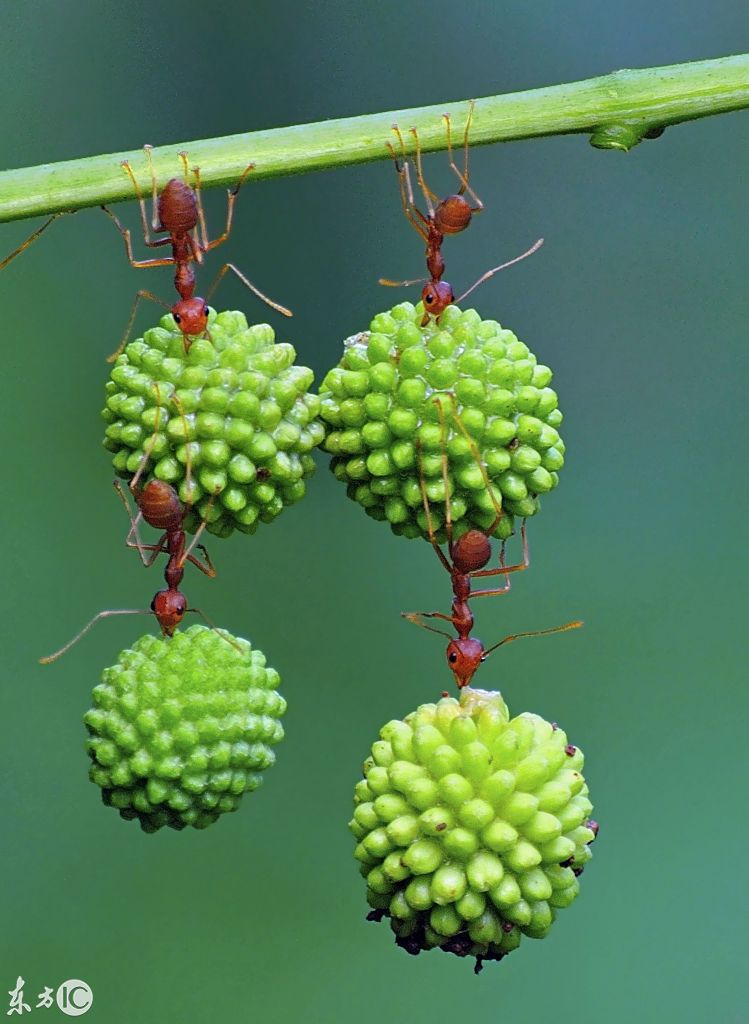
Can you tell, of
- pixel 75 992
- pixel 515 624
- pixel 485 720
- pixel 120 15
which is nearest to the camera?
pixel 485 720

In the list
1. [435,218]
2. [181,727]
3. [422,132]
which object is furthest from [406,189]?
[181,727]

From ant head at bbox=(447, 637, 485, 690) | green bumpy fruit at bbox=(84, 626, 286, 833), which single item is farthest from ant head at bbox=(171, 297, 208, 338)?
ant head at bbox=(447, 637, 485, 690)

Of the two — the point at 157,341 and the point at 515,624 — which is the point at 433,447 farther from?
the point at 515,624

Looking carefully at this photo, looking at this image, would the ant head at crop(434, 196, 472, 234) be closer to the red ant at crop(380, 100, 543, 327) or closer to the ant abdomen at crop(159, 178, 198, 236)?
the red ant at crop(380, 100, 543, 327)

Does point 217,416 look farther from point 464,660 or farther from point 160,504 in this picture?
point 464,660

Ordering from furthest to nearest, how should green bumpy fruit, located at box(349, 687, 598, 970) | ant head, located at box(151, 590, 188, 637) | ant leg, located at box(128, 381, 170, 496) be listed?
1. ant head, located at box(151, 590, 188, 637)
2. ant leg, located at box(128, 381, 170, 496)
3. green bumpy fruit, located at box(349, 687, 598, 970)


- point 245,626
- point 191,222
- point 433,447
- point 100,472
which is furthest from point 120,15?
point 433,447
